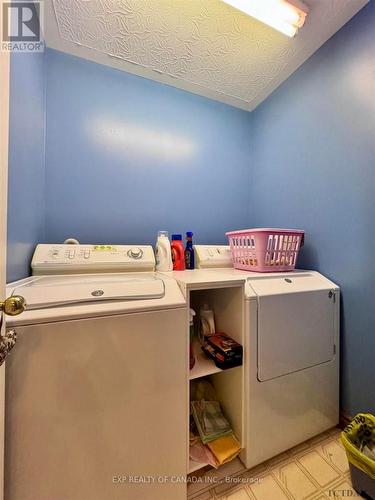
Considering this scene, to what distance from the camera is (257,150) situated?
2.04 metres

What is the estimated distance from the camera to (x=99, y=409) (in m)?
0.76

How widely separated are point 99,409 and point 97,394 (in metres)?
0.06

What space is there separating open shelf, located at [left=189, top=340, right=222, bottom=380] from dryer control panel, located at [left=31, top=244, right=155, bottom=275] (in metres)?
0.61

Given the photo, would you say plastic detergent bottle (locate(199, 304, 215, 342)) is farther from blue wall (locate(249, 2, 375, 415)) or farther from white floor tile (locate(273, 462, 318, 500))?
blue wall (locate(249, 2, 375, 415))

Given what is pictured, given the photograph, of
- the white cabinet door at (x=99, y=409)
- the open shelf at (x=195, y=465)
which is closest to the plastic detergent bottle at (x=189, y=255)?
the white cabinet door at (x=99, y=409)

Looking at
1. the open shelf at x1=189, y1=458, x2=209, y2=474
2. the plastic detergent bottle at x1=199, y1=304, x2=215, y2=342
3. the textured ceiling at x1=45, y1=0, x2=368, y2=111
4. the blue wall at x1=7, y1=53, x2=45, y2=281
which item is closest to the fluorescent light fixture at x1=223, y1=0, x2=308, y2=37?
the textured ceiling at x1=45, y1=0, x2=368, y2=111

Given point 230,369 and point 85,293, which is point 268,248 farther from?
point 85,293

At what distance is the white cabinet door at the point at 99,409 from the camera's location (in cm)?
68

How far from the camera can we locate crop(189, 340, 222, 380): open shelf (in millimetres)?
1008

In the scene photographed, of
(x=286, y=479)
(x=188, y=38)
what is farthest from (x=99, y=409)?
(x=188, y=38)

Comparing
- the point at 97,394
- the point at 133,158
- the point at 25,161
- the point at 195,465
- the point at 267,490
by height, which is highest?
the point at 133,158

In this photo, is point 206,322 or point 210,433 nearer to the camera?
point 210,433

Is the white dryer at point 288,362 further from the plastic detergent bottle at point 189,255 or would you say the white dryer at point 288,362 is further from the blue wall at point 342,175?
the plastic detergent bottle at point 189,255

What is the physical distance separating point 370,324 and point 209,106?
6.88ft
